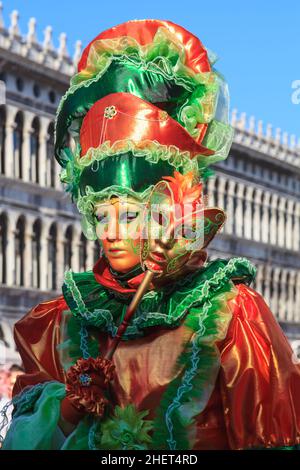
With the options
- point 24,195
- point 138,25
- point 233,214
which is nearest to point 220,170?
point 233,214

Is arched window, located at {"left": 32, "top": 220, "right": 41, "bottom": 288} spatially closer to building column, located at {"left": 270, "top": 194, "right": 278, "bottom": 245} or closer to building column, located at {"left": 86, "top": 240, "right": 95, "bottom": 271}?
building column, located at {"left": 86, "top": 240, "right": 95, "bottom": 271}

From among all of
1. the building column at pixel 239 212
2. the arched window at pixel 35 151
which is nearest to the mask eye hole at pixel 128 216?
the arched window at pixel 35 151

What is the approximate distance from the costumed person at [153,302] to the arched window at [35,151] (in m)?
20.6

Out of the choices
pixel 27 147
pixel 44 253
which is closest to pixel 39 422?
pixel 27 147

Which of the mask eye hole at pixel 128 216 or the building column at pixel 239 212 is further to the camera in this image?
the building column at pixel 239 212

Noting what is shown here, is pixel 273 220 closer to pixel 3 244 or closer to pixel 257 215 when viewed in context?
pixel 257 215

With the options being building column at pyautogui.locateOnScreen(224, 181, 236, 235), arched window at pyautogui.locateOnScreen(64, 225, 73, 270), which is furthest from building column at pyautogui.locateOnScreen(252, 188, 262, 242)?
arched window at pyautogui.locateOnScreen(64, 225, 73, 270)

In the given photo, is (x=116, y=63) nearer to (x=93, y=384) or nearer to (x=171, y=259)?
(x=171, y=259)

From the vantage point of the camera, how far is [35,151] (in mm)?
24625

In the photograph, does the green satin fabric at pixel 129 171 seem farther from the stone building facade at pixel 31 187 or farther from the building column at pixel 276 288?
the building column at pixel 276 288

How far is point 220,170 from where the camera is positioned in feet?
103

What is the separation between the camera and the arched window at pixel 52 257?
Result: 24625 millimetres

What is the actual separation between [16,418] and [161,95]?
920 millimetres

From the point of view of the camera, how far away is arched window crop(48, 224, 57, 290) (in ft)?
80.8
